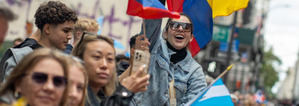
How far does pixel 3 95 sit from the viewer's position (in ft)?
9.79

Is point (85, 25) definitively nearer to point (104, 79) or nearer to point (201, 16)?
point (201, 16)

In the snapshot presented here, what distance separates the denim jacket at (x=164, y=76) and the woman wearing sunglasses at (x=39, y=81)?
2.02 metres

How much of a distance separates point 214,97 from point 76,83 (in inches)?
87.5

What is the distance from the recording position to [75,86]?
3229mm

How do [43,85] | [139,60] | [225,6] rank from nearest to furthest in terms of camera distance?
[43,85] → [139,60] → [225,6]

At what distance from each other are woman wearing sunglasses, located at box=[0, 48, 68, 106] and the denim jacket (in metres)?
2.02

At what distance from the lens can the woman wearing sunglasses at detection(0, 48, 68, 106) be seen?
2.96 m

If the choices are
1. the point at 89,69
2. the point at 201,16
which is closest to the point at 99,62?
the point at 89,69

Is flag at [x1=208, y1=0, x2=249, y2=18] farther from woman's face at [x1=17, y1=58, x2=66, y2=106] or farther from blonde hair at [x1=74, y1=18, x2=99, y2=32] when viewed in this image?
woman's face at [x1=17, y1=58, x2=66, y2=106]

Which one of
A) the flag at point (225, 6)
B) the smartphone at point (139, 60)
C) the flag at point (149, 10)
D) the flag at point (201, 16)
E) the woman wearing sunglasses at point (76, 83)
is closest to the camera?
the woman wearing sunglasses at point (76, 83)

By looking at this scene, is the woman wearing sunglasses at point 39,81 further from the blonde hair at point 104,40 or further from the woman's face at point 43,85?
the blonde hair at point 104,40

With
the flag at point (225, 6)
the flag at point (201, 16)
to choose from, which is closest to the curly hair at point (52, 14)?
the flag at point (201, 16)

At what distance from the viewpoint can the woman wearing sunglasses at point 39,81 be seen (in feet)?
9.70

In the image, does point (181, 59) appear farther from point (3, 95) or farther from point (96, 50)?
point (3, 95)
